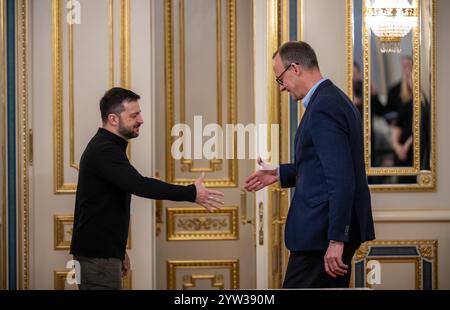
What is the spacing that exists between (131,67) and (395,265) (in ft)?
4.47

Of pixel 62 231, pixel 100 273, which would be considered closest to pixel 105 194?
pixel 100 273

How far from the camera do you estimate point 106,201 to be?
197 cm

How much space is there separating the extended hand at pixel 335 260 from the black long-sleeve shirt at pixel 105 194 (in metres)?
0.63

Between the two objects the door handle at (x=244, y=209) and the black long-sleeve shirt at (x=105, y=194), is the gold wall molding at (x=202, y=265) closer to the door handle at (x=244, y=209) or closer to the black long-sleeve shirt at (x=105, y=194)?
the door handle at (x=244, y=209)

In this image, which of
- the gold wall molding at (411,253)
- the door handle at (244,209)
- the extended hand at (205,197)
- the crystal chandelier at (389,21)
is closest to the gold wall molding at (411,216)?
the gold wall molding at (411,253)

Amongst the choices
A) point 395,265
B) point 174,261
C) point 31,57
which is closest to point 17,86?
point 31,57

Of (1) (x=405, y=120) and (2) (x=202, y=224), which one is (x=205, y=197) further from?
(1) (x=405, y=120)

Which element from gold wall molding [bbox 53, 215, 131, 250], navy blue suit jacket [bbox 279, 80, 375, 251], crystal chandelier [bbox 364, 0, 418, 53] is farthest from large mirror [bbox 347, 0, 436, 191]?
gold wall molding [bbox 53, 215, 131, 250]

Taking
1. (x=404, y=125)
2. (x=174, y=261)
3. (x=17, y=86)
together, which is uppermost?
(x=17, y=86)

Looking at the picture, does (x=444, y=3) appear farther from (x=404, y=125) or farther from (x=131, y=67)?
(x=131, y=67)

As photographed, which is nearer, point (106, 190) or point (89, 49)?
point (106, 190)

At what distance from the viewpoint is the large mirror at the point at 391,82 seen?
250 cm

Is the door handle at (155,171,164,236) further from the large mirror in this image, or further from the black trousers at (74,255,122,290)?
the large mirror
